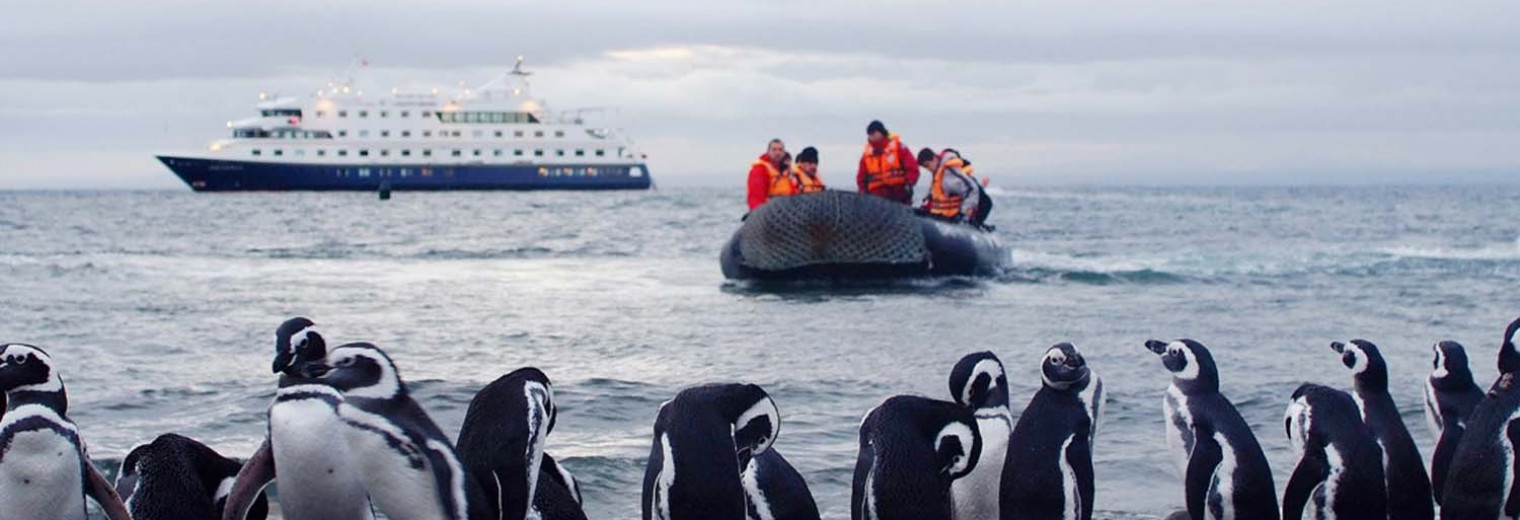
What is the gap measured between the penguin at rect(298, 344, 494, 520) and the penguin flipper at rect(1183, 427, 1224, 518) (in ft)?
6.95

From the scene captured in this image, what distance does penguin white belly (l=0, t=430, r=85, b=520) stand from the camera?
14.6ft

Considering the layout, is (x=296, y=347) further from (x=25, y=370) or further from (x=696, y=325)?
(x=696, y=325)

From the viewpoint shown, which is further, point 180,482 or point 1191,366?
point 1191,366

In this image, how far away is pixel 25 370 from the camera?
4.52 m

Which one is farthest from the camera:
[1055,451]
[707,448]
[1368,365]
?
[1368,365]

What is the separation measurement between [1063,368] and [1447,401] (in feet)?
4.63

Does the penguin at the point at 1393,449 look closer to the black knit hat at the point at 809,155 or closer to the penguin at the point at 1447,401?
the penguin at the point at 1447,401

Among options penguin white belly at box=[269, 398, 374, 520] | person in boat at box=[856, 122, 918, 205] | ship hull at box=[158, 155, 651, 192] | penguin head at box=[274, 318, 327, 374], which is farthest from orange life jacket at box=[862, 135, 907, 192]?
ship hull at box=[158, 155, 651, 192]

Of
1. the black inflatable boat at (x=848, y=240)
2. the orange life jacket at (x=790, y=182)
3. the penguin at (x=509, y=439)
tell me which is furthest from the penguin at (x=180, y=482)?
the orange life jacket at (x=790, y=182)

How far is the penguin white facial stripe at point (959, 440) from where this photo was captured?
463cm

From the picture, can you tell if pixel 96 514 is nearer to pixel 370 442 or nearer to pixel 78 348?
pixel 370 442

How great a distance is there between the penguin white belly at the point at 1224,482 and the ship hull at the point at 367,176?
76262mm

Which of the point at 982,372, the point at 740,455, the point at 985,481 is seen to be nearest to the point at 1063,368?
the point at 982,372

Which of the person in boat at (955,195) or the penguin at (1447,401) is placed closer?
the penguin at (1447,401)
